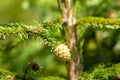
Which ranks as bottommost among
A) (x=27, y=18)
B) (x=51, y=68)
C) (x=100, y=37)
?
(x=51, y=68)

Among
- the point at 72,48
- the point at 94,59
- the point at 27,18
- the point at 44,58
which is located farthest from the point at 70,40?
the point at 27,18

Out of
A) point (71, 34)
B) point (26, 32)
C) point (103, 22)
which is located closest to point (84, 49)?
point (71, 34)

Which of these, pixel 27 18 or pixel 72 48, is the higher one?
pixel 27 18

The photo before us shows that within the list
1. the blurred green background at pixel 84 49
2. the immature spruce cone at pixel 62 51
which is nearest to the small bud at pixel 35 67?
the immature spruce cone at pixel 62 51

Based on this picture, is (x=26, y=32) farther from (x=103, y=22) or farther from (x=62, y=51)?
(x=103, y=22)

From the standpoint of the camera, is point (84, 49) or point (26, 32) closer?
point (26, 32)

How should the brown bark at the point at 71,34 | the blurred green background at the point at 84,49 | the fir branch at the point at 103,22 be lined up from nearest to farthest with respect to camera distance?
1. the fir branch at the point at 103,22
2. the brown bark at the point at 71,34
3. the blurred green background at the point at 84,49

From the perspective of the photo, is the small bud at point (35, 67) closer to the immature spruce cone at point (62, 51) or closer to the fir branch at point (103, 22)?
the immature spruce cone at point (62, 51)

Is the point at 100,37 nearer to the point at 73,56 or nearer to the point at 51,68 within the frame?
the point at 51,68

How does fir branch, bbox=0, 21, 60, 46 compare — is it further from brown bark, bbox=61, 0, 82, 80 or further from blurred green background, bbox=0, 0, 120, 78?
blurred green background, bbox=0, 0, 120, 78
